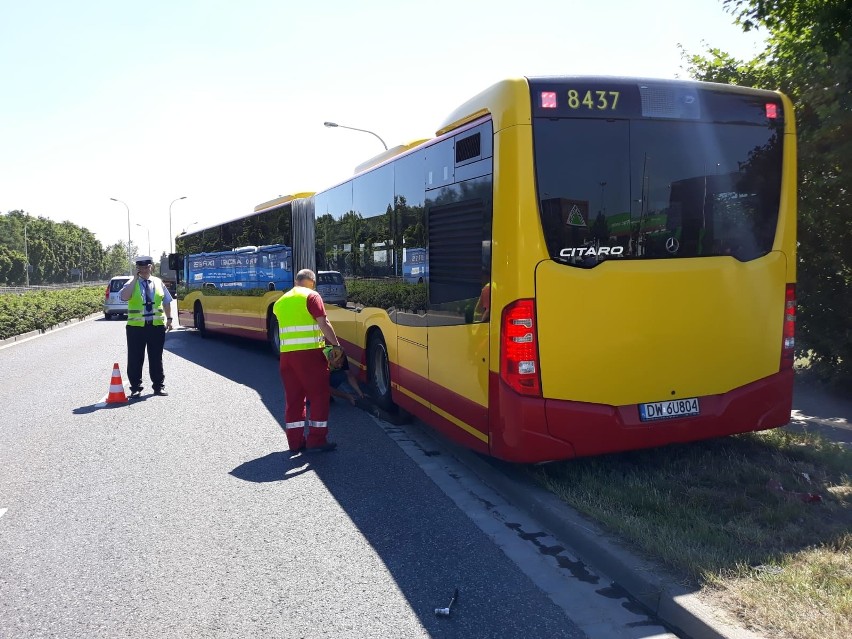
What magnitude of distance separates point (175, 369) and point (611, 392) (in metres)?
10.2

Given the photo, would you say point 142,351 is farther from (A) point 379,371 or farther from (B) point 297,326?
(B) point 297,326

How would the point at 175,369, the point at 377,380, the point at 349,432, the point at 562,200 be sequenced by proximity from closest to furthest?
the point at 562,200 < the point at 349,432 < the point at 377,380 < the point at 175,369

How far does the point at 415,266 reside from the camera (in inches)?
279

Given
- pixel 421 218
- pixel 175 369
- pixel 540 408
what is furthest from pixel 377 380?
pixel 175 369

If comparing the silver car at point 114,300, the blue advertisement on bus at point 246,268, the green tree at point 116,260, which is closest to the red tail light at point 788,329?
the blue advertisement on bus at point 246,268

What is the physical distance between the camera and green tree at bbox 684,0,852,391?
7605 mm

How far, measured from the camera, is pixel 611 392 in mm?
5246

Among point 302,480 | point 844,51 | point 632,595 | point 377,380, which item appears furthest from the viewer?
point 377,380

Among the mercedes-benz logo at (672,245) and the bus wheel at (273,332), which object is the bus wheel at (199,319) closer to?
the bus wheel at (273,332)

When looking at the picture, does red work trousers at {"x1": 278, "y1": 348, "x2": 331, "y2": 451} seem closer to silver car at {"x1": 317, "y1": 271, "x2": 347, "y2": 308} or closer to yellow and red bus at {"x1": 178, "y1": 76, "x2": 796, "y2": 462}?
yellow and red bus at {"x1": 178, "y1": 76, "x2": 796, "y2": 462}

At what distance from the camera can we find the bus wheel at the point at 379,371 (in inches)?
336

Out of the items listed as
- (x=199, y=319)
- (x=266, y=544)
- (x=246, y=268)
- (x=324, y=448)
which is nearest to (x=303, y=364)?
(x=324, y=448)

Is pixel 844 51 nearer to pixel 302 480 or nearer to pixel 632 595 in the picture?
pixel 632 595

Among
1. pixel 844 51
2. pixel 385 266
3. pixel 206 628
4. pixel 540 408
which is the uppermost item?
pixel 844 51
